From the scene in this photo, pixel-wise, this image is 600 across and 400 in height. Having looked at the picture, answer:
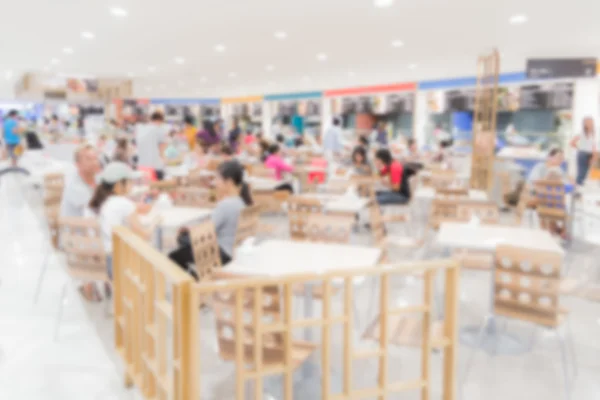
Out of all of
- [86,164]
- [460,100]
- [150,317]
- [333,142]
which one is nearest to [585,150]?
[333,142]

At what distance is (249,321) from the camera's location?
7.63 ft

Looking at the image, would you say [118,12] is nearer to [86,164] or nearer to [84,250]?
[86,164]

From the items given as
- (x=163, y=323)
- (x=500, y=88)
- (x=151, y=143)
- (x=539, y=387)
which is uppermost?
(x=500, y=88)

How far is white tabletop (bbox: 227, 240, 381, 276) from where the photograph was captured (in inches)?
112

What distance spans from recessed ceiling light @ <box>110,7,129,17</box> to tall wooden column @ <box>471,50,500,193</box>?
5.36m

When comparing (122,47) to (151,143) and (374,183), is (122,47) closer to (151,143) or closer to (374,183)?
(151,143)

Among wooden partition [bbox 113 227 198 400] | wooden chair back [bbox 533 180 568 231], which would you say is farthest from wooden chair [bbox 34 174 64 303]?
wooden chair back [bbox 533 180 568 231]

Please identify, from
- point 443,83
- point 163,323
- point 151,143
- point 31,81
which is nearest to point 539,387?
point 163,323

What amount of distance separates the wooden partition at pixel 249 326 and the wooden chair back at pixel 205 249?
0.58 metres

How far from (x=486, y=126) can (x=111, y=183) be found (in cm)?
657

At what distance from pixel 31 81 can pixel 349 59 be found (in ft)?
29.7

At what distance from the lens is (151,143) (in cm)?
783

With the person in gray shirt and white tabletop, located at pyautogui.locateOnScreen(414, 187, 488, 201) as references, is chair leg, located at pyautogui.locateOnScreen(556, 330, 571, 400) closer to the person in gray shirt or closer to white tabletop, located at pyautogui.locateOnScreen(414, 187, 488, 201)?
white tabletop, located at pyautogui.locateOnScreen(414, 187, 488, 201)

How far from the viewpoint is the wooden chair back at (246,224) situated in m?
4.11
